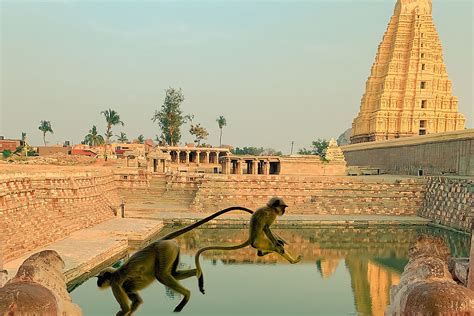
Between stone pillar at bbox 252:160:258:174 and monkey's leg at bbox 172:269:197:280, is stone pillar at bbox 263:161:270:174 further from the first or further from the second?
monkey's leg at bbox 172:269:197:280

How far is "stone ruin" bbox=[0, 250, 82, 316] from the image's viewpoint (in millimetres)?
3703

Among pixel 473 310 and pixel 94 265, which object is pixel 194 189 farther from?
pixel 473 310

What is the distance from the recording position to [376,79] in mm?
51219

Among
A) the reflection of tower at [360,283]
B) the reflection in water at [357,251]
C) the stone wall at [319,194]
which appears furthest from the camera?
the stone wall at [319,194]

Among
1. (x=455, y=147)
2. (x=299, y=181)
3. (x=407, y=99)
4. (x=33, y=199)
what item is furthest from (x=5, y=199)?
(x=407, y=99)

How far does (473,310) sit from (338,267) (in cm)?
1478

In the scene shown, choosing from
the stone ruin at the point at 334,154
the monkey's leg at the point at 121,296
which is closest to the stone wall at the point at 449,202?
the stone ruin at the point at 334,154

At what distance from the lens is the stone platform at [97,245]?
1416 cm

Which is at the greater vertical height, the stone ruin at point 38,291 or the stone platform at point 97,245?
the stone ruin at point 38,291

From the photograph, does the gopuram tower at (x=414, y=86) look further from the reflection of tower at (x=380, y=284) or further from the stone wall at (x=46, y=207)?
the stone wall at (x=46, y=207)

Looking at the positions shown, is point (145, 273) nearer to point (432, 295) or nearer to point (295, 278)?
point (432, 295)

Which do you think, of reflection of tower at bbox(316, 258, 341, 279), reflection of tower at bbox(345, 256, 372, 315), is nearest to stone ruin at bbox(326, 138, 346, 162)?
reflection of tower at bbox(345, 256, 372, 315)

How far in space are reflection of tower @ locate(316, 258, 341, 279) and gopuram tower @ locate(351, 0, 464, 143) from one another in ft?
107

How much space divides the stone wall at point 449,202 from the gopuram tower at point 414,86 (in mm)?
19440
